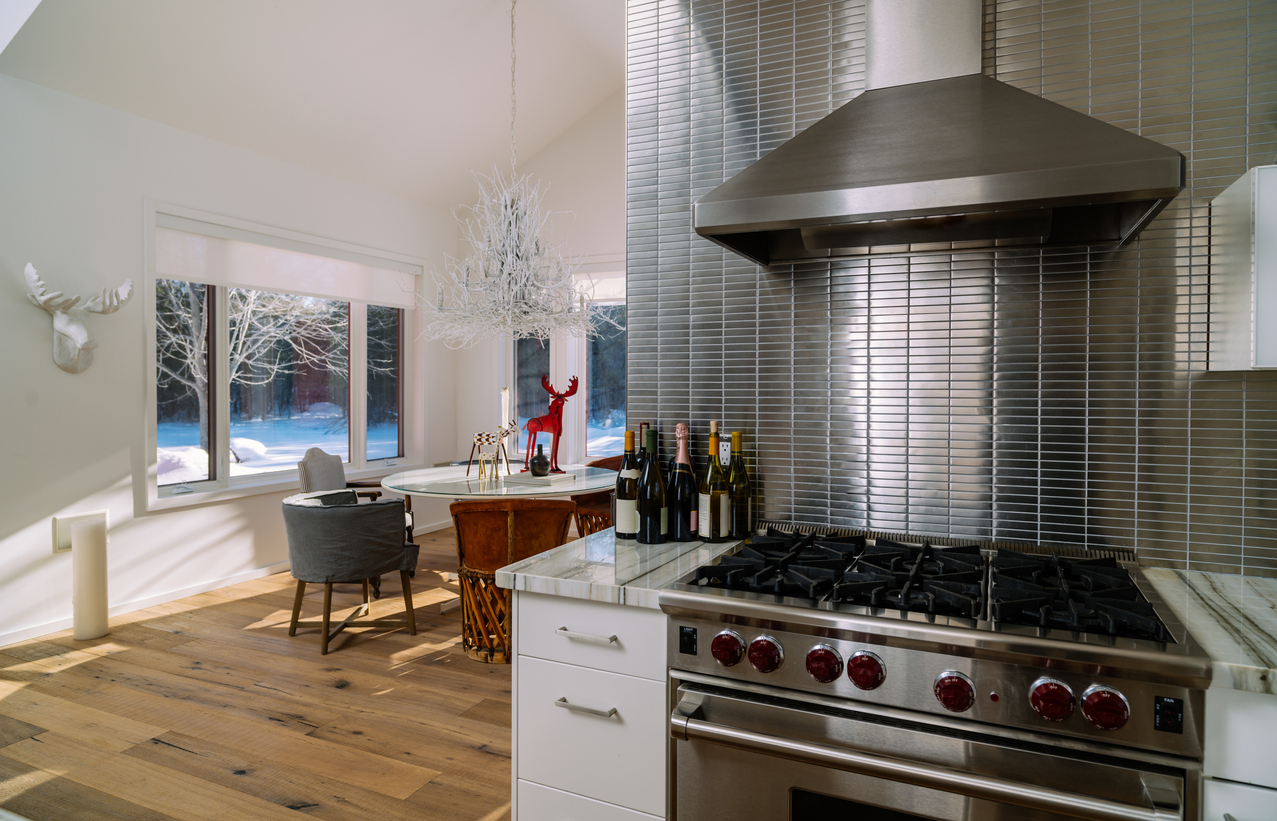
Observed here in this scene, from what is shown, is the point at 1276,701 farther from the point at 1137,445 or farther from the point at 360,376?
the point at 360,376

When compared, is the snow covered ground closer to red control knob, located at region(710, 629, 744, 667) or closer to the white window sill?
the white window sill

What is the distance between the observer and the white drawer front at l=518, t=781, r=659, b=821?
1.47 metres

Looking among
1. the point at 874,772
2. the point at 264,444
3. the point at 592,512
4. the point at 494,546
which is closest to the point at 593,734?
the point at 874,772

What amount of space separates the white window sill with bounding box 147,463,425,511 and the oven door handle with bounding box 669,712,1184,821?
13.9 feet

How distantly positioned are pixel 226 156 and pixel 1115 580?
17.7 ft

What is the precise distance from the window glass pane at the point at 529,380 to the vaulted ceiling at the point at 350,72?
1616 mm

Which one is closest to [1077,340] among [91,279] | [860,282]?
[860,282]

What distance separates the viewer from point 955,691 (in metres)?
1.18

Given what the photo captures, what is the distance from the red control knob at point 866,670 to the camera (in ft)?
4.02

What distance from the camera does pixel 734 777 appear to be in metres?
1.34

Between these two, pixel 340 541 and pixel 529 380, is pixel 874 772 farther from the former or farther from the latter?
pixel 529 380

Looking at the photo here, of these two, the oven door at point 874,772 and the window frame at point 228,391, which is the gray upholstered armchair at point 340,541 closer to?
the window frame at point 228,391

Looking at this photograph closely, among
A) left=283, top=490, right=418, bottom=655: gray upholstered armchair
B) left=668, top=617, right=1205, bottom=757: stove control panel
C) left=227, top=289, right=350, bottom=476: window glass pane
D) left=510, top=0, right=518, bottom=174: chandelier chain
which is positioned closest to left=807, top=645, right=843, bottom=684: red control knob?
left=668, top=617, right=1205, bottom=757: stove control panel

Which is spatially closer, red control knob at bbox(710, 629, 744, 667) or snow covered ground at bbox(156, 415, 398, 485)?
red control knob at bbox(710, 629, 744, 667)
